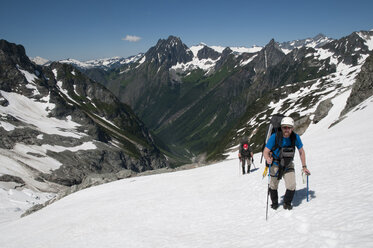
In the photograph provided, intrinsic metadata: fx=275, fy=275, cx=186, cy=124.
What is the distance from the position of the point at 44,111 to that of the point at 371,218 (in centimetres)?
19336

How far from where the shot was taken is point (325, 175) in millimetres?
16219

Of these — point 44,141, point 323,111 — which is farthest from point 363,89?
point 44,141

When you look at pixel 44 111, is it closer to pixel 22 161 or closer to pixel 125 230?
pixel 22 161

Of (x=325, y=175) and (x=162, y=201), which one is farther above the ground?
(x=325, y=175)

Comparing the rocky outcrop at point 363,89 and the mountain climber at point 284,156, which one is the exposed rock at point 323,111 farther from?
the mountain climber at point 284,156

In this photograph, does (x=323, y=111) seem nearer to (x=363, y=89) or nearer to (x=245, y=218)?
(x=363, y=89)

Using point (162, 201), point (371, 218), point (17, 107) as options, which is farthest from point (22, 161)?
point (371, 218)

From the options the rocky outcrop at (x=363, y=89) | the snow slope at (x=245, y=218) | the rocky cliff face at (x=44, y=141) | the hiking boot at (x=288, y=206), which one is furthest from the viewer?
the rocky cliff face at (x=44, y=141)

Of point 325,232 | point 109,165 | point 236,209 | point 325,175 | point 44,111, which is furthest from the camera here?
point 44,111

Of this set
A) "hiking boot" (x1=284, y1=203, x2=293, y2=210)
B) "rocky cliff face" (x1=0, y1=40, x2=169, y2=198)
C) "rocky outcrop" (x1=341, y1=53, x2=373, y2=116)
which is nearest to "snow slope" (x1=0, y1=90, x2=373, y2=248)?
"hiking boot" (x1=284, y1=203, x2=293, y2=210)

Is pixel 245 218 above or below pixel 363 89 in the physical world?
below

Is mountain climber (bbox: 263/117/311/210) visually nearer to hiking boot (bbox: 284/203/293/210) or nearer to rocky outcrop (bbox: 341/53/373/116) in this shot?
hiking boot (bbox: 284/203/293/210)

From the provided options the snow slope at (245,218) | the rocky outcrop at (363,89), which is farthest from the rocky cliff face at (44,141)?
the rocky outcrop at (363,89)

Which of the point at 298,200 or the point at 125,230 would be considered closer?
the point at 298,200
